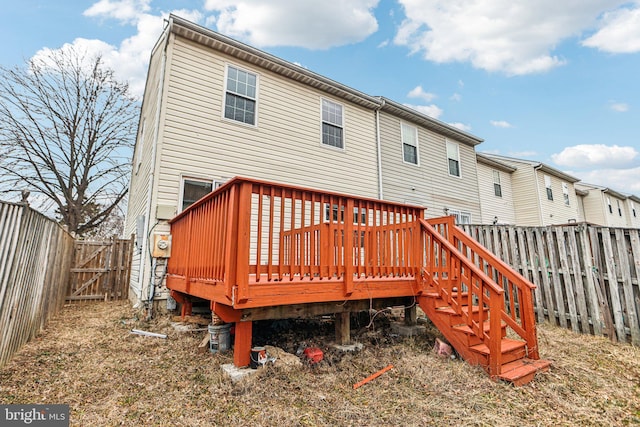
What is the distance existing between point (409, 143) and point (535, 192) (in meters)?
9.13

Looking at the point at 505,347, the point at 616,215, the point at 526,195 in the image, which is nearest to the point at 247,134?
the point at 505,347

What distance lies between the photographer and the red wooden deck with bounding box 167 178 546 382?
2.92 meters

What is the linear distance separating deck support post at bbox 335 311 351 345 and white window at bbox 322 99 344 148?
5.67 metres

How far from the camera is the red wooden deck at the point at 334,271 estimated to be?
9.57ft

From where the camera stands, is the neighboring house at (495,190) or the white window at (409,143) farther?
the neighboring house at (495,190)

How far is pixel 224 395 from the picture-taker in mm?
2709

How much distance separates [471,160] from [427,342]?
10.7 meters

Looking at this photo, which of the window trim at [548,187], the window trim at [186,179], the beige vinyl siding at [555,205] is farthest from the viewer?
the window trim at [548,187]

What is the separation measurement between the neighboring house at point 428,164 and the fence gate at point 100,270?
311 inches

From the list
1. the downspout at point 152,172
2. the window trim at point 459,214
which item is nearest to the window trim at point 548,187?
the window trim at point 459,214

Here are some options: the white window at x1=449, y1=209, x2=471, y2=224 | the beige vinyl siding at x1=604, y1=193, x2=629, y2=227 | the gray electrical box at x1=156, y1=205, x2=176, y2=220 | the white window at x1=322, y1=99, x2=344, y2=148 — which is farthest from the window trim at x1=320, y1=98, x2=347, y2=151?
the beige vinyl siding at x1=604, y1=193, x2=629, y2=227

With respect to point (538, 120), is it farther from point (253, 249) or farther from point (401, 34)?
point (253, 249)

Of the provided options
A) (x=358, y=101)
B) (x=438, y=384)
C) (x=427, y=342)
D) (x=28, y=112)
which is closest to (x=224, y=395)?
(x=438, y=384)

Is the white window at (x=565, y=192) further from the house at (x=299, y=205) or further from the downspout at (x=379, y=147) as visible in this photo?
the downspout at (x=379, y=147)
